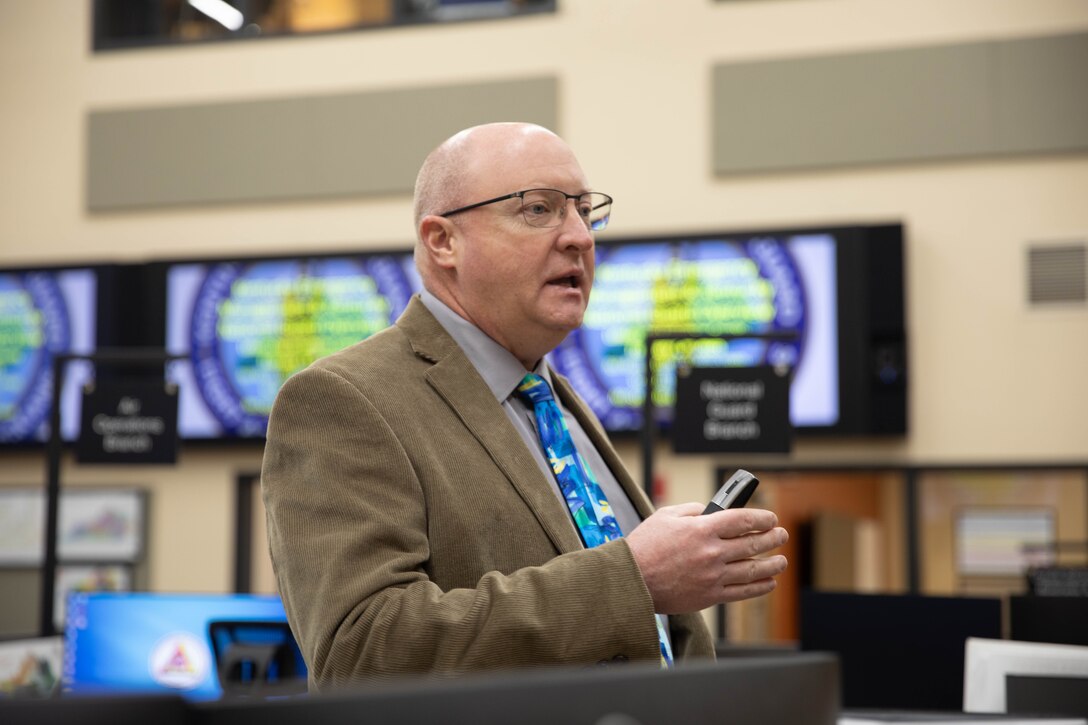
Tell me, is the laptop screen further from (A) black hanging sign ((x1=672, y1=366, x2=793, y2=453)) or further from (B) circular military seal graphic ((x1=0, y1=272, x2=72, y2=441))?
(B) circular military seal graphic ((x1=0, y1=272, x2=72, y2=441))

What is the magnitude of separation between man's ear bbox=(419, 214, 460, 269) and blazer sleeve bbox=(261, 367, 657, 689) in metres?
0.38

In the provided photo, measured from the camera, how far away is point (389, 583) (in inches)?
58.1

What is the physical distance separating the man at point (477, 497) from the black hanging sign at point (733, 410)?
2.28 metres

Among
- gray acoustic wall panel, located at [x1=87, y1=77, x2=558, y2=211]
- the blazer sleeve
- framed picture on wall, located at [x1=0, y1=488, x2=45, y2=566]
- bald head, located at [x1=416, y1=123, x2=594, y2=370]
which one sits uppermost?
gray acoustic wall panel, located at [x1=87, y1=77, x2=558, y2=211]

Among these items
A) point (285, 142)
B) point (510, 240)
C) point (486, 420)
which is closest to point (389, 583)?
point (486, 420)

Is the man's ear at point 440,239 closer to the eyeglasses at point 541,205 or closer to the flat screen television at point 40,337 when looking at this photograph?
the eyeglasses at point 541,205

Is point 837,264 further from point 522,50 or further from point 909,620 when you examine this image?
point 909,620

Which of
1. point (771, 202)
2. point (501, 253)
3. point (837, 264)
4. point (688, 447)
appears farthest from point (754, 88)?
point (501, 253)

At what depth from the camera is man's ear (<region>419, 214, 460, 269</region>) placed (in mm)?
1918

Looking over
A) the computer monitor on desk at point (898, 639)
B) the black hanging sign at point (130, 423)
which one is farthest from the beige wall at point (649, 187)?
the computer monitor on desk at point (898, 639)

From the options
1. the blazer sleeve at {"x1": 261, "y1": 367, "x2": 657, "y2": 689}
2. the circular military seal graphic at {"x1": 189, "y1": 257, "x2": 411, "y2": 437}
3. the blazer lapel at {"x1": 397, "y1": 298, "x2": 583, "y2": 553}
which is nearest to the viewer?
the blazer sleeve at {"x1": 261, "y1": 367, "x2": 657, "y2": 689}

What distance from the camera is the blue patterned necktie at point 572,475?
68.8 inches

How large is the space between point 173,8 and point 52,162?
113 centimetres

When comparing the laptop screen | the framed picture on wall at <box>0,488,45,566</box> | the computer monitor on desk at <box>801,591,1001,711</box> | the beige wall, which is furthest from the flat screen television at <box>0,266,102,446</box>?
the computer monitor on desk at <box>801,591,1001,711</box>
